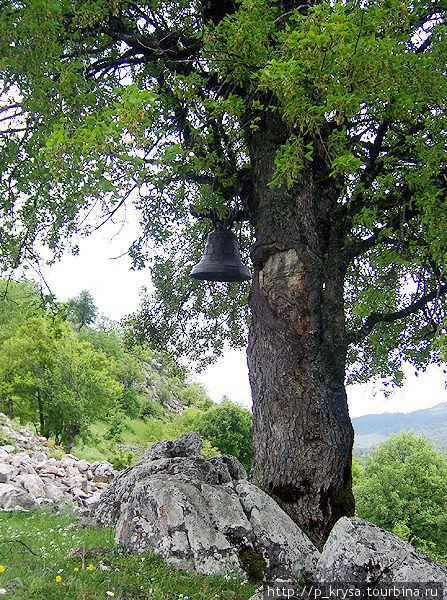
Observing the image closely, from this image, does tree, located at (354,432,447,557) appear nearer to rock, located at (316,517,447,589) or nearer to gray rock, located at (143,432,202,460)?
gray rock, located at (143,432,202,460)

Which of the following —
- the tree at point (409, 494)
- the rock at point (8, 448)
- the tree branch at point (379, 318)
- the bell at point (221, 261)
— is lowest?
the tree at point (409, 494)

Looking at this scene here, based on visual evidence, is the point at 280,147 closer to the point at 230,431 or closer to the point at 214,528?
the point at 214,528

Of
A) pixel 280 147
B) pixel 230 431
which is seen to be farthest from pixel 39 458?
pixel 280 147

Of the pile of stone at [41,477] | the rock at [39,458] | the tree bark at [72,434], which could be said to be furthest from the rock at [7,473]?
the tree bark at [72,434]

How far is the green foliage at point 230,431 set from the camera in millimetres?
17609

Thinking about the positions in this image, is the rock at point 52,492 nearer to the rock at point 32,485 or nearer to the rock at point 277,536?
the rock at point 32,485

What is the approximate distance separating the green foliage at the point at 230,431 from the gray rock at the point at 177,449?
34.1 ft

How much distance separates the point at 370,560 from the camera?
157 inches

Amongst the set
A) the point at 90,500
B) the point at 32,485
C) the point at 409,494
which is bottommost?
the point at 409,494

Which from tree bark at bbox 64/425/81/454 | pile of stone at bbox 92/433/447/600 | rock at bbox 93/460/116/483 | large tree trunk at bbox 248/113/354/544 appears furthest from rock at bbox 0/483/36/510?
tree bark at bbox 64/425/81/454

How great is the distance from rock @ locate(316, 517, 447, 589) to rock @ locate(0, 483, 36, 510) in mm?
8126

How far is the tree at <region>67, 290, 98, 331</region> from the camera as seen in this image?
208ft

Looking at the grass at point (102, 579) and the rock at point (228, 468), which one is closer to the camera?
the grass at point (102, 579)

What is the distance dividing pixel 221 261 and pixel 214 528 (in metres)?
3.22
